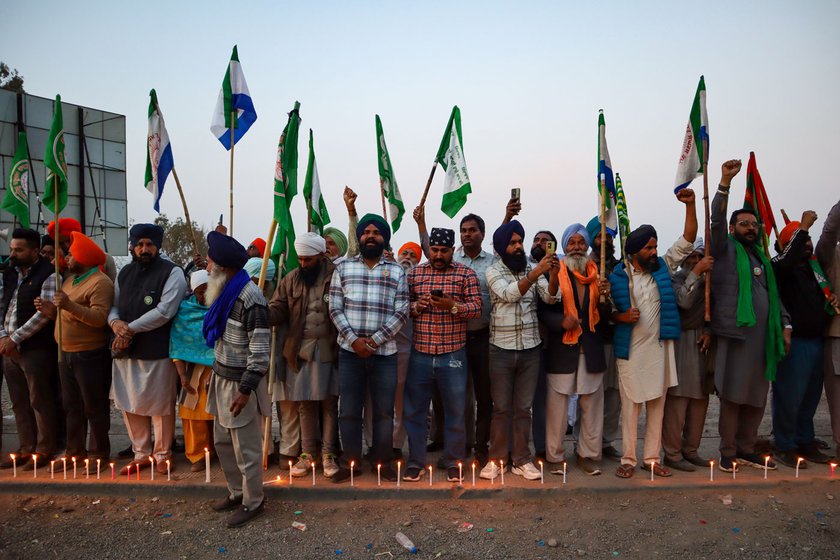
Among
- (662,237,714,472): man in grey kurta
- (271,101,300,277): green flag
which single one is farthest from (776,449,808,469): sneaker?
(271,101,300,277): green flag

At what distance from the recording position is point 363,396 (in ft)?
16.0

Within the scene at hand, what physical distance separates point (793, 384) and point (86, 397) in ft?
22.8

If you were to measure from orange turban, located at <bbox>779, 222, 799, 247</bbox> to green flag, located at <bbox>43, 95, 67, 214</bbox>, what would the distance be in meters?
7.21

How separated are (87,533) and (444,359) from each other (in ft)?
10.2

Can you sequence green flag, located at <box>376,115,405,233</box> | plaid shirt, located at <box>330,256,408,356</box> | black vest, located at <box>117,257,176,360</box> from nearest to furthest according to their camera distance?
plaid shirt, located at <box>330,256,408,356</box> < black vest, located at <box>117,257,176,360</box> < green flag, located at <box>376,115,405,233</box>

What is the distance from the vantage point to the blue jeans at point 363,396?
15.7ft

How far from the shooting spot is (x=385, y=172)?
650 cm

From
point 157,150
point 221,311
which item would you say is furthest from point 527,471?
point 157,150

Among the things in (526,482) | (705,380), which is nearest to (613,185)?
(705,380)

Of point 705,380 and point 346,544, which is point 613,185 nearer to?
point 705,380

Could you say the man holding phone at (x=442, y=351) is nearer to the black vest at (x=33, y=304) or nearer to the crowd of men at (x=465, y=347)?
the crowd of men at (x=465, y=347)

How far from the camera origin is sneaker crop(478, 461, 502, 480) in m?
4.84

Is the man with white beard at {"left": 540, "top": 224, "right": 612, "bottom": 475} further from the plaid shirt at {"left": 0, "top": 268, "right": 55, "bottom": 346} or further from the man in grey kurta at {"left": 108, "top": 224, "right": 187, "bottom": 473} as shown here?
the plaid shirt at {"left": 0, "top": 268, "right": 55, "bottom": 346}

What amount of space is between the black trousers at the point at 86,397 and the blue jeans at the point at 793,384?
6.72m
